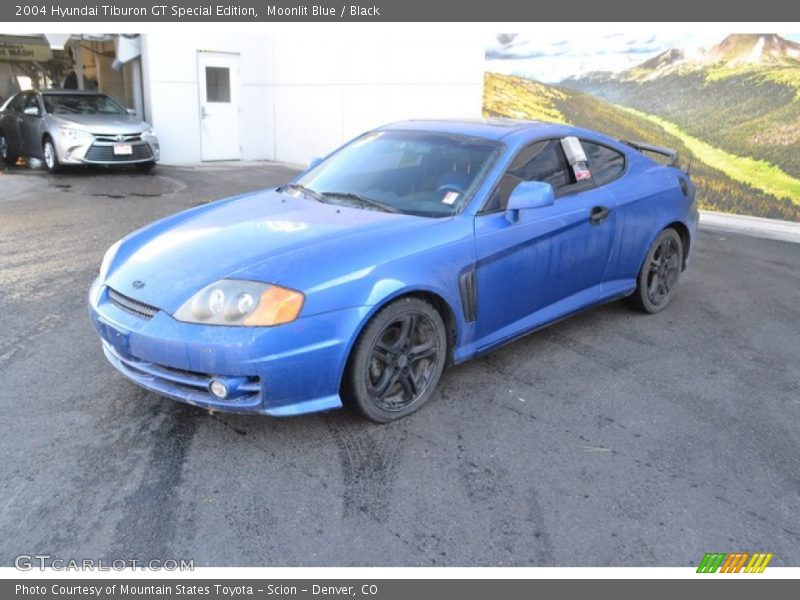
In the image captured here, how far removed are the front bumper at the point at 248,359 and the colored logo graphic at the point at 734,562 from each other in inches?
66.4

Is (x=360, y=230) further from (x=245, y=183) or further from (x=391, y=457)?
(x=245, y=183)

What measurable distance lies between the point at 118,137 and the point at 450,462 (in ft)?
35.0

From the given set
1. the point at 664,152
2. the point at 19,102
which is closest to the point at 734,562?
the point at 664,152

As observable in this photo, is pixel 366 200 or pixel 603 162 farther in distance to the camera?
pixel 603 162

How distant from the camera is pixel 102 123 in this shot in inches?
477

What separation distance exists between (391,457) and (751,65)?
8.57 meters

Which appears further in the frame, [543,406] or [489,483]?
[543,406]

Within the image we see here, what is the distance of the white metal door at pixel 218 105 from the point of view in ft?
48.6

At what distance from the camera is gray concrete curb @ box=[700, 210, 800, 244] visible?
8772 millimetres

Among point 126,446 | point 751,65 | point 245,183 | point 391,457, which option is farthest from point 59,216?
point 751,65

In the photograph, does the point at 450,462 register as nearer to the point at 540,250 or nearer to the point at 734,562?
the point at 734,562

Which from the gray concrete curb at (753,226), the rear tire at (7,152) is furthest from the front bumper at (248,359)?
the rear tire at (7,152)

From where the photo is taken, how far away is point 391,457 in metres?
3.31

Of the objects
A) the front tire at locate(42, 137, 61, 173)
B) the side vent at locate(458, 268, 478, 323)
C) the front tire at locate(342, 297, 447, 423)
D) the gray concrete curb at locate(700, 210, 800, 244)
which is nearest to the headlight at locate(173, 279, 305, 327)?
the front tire at locate(342, 297, 447, 423)
